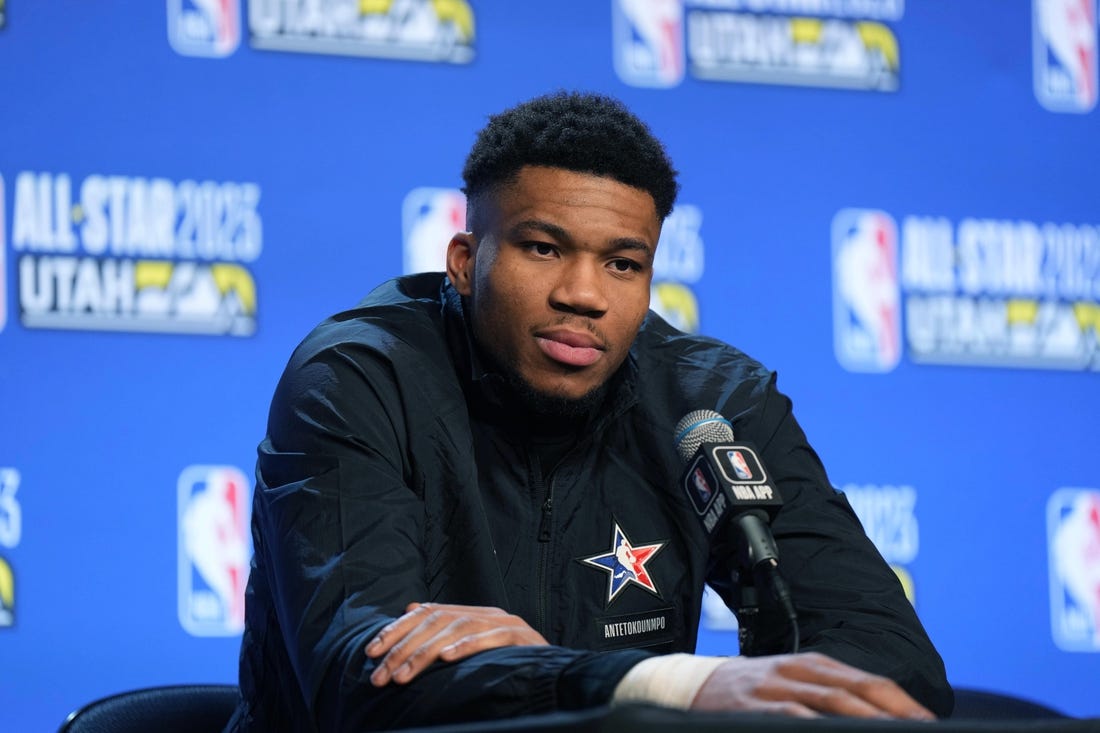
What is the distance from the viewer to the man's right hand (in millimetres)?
1185

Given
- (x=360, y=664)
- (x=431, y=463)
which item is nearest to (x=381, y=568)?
(x=360, y=664)

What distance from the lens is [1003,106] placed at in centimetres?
366

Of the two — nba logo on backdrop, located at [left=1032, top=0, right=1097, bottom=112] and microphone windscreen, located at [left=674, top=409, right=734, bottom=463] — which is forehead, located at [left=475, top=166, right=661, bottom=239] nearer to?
microphone windscreen, located at [left=674, top=409, right=734, bottom=463]

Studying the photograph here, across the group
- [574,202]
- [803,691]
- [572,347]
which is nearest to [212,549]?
[572,347]

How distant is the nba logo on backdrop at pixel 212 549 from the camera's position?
9.63 feet

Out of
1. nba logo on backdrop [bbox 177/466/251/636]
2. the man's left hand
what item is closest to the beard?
the man's left hand

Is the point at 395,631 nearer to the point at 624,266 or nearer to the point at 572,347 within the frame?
the point at 572,347

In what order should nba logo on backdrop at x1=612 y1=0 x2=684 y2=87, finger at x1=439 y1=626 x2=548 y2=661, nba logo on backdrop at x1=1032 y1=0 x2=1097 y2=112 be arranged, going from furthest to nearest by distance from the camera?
nba logo on backdrop at x1=1032 y1=0 x2=1097 y2=112 → nba logo on backdrop at x1=612 y1=0 x2=684 y2=87 → finger at x1=439 y1=626 x2=548 y2=661

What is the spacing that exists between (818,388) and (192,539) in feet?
4.82

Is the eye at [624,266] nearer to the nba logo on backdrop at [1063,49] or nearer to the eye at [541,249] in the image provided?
the eye at [541,249]

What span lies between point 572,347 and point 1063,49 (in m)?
2.17

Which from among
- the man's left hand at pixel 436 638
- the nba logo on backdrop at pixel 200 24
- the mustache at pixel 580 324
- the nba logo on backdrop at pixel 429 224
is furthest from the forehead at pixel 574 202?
the nba logo on backdrop at pixel 200 24

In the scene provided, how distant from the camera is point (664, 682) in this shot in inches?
49.9

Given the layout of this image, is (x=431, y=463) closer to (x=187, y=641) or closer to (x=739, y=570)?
(x=739, y=570)
